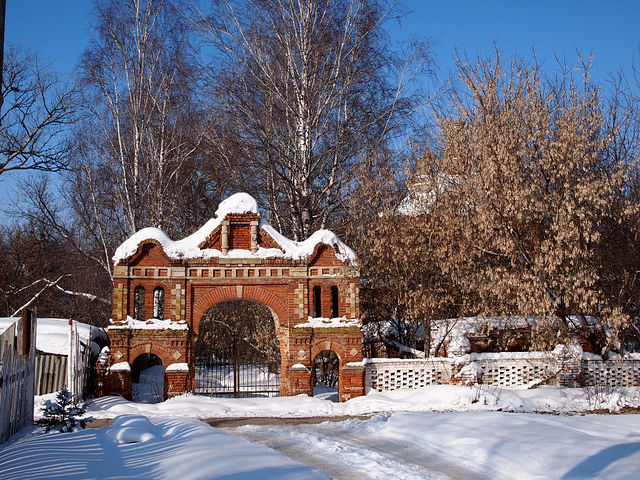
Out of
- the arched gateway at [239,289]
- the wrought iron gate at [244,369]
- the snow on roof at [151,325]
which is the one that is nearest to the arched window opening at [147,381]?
the snow on roof at [151,325]

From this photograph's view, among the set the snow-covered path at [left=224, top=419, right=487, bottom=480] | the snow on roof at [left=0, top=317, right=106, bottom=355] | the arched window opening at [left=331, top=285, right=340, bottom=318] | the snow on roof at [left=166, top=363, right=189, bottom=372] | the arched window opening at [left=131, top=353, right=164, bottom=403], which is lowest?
the snow-covered path at [left=224, top=419, right=487, bottom=480]

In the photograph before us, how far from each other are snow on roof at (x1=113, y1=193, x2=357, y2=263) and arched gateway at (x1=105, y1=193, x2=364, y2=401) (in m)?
0.03

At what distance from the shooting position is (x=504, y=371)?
1823 cm

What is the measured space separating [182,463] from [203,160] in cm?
2204

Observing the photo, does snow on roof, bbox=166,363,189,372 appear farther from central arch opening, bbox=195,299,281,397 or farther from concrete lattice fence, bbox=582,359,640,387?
concrete lattice fence, bbox=582,359,640,387

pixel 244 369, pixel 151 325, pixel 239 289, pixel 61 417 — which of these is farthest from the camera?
pixel 244 369

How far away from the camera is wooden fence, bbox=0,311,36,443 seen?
9516 millimetres

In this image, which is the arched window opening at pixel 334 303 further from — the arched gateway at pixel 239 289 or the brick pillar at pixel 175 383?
the brick pillar at pixel 175 383

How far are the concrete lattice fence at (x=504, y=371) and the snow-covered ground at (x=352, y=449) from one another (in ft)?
10.8

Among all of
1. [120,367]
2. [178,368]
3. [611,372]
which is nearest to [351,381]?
[178,368]

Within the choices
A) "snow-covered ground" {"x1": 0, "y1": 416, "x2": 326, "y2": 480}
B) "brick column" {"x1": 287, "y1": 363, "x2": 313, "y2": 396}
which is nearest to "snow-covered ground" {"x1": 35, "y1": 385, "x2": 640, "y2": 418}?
"brick column" {"x1": 287, "y1": 363, "x2": 313, "y2": 396}

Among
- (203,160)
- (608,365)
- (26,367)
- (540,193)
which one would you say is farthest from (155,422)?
(203,160)

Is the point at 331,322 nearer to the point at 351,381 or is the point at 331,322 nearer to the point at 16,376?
the point at 351,381

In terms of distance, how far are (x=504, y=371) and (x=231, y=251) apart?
330 inches
